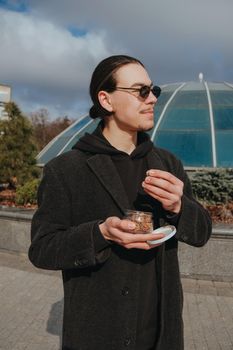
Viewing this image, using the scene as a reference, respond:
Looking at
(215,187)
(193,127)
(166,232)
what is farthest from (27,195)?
(166,232)

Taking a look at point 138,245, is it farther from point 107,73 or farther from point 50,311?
point 50,311

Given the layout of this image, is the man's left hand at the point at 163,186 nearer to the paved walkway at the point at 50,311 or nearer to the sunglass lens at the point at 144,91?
the sunglass lens at the point at 144,91

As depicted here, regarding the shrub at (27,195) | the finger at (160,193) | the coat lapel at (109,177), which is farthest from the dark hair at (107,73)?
the shrub at (27,195)

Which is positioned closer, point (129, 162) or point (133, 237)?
point (133, 237)

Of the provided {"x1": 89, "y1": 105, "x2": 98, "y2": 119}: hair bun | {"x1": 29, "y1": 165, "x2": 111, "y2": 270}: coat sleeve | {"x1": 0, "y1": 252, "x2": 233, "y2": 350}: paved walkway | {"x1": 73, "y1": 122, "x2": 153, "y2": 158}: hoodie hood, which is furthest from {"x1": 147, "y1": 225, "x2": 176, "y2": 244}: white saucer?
{"x1": 0, "y1": 252, "x2": 233, "y2": 350}: paved walkway

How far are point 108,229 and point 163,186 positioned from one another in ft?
0.90

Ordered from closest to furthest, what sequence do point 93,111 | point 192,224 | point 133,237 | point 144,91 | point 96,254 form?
point 133,237 < point 96,254 < point 192,224 < point 144,91 < point 93,111

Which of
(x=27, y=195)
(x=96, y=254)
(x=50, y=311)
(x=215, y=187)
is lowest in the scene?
(x=50, y=311)

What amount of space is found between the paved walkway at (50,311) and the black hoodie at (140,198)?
101 inches

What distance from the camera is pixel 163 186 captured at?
5.52 ft

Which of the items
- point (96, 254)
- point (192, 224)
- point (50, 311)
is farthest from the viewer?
point (50, 311)

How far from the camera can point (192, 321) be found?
16.1 ft

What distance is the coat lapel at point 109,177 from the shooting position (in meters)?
1.89

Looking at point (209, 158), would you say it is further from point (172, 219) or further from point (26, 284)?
point (172, 219)
